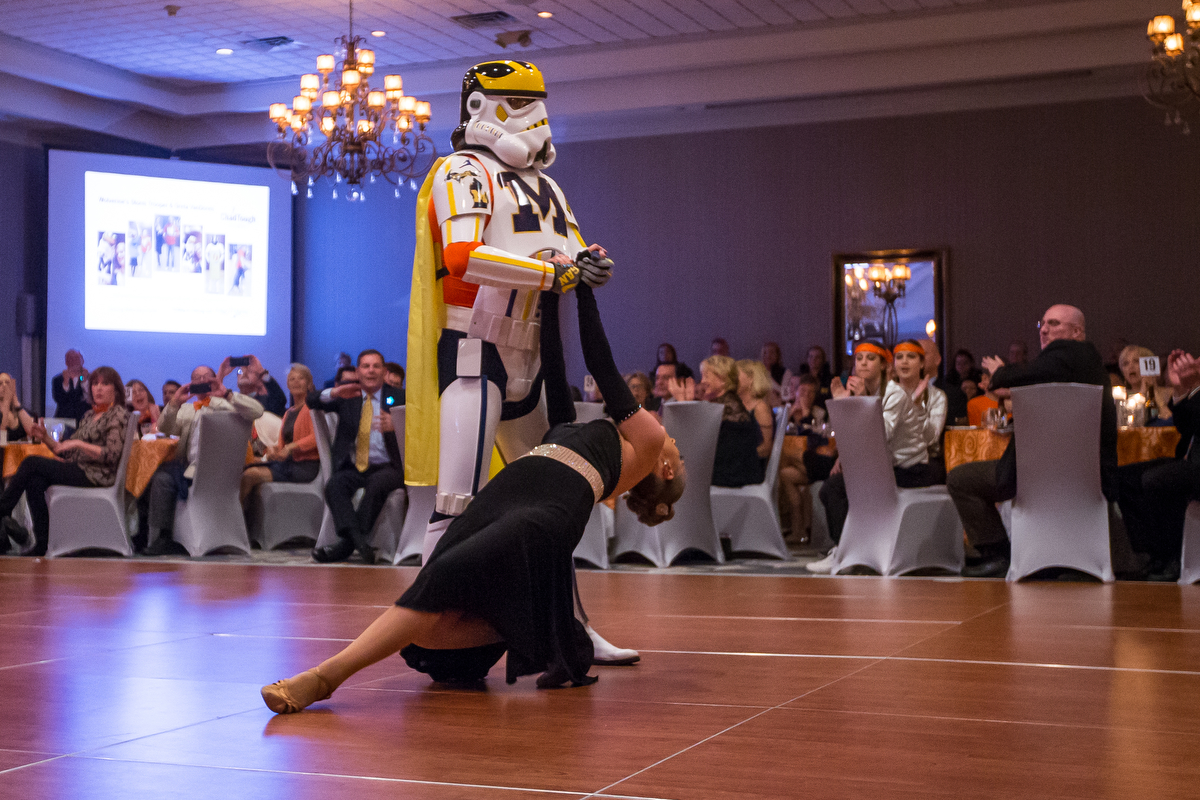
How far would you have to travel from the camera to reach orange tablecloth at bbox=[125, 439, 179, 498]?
7.20 meters

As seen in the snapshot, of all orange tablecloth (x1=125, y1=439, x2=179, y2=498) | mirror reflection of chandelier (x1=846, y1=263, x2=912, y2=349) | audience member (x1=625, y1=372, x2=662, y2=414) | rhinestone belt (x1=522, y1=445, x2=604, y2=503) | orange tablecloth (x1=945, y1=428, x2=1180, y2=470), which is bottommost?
orange tablecloth (x1=125, y1=439, x2=179, y2=498)

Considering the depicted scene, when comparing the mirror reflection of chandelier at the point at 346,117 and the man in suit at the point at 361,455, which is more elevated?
the mirror reflection of chandelier at the point at 346,117

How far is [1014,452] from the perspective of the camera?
5.21m

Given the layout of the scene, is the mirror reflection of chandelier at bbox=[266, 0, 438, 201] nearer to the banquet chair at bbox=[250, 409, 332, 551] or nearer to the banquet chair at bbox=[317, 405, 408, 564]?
the banquet chair at bbox=[250, 409, 332, 551]

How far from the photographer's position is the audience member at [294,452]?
7.46 metres

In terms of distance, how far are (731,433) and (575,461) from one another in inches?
156

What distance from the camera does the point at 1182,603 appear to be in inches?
167

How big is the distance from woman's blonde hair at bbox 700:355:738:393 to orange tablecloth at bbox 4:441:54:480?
360cm

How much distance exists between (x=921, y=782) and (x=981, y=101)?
33.0 ft

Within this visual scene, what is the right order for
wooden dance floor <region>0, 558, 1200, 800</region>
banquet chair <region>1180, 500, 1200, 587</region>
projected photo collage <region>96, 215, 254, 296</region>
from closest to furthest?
A: 1. wooden dance floor <region>0, 558, 1200, 800</region>
2. banquet chair <region>1180, 500, 1200, 587</region>
3. projected photo collage <region>96, 215, 254, 296</region>

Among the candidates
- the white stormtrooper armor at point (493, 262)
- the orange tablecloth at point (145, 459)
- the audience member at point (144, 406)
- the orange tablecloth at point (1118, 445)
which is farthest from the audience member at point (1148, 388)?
the audience member at point (144, 406)

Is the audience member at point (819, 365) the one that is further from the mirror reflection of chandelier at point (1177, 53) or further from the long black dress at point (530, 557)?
the long black dress at point (530, 557)

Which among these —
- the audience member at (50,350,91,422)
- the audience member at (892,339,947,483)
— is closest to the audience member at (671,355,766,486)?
the audience member at (892,339,947,483)

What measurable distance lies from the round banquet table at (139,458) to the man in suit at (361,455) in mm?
946
